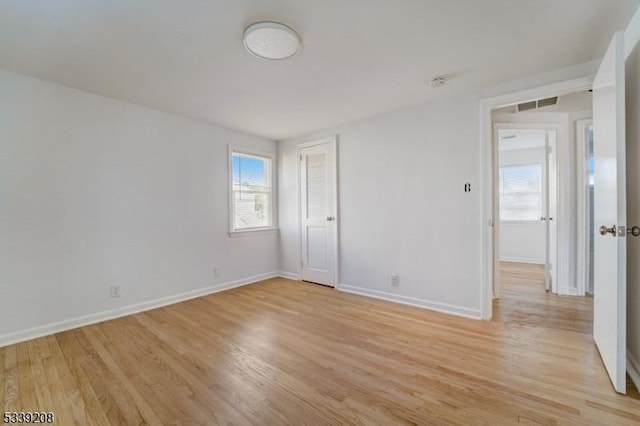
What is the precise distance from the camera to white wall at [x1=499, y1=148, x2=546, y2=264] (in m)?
6.04

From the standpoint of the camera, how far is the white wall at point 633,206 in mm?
1852

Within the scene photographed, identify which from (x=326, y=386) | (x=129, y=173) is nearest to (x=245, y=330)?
(x=326, y=386)

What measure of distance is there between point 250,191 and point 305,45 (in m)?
2.87

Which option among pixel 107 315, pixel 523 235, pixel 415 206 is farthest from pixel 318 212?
pixel 523 235

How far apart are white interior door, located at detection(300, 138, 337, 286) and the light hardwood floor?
136cm

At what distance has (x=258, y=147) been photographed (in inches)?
183

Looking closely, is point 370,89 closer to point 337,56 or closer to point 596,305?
point 337,56

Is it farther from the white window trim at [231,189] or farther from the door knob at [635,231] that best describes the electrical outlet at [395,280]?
the white window trim at [231,189]

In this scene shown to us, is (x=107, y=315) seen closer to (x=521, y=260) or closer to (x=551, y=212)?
(x=551, y=212)

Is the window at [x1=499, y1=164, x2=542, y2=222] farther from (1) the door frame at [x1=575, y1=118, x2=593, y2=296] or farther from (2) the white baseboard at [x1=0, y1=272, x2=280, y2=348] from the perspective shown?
(2) the white baseboard at [x1=0, y1=272, x2=280, y2=348]

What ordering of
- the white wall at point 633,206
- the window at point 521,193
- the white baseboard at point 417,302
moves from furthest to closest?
the window at point 521,193, the white baseboard at point 417,302, the white wall at point 633,206

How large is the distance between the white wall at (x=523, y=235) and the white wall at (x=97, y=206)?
6.21 meters


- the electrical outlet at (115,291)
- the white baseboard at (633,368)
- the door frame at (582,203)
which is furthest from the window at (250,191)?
the door frame at (582,203)

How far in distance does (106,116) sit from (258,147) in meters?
2.09
